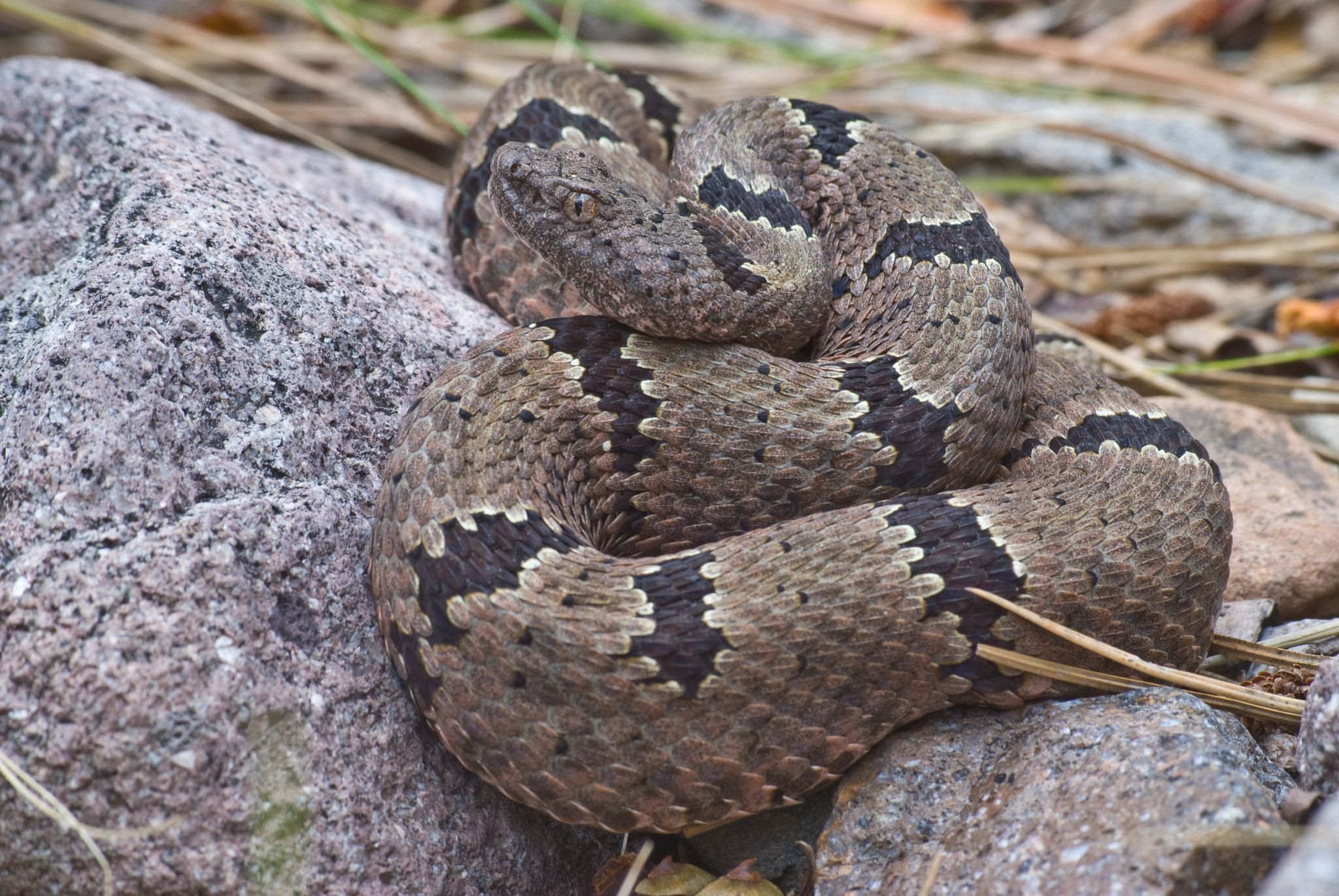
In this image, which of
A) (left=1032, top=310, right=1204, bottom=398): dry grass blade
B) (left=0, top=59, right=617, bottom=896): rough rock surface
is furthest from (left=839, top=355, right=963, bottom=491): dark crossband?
(left=1032, top=310, right=1204, bottom=398): dry grass blade

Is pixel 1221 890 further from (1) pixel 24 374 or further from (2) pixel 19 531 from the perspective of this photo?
(1) pixel 24 374

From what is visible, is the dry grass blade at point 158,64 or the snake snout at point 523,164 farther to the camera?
the dry grass blade at point 158,64

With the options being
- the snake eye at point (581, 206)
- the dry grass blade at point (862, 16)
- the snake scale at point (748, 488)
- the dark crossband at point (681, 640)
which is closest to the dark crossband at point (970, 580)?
the snake scale at point (748, 488)

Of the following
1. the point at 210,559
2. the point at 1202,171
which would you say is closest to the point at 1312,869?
the point at 210,559

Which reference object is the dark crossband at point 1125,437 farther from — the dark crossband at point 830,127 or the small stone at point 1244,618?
the dark crossband at point 830,127

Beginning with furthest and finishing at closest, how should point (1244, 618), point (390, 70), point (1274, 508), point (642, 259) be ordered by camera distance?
point (390, 70) → point (1274, 508) → point (1244, 618) → point (642, 259)

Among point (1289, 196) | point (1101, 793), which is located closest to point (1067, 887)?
point (1101, 793)

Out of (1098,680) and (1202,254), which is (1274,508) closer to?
(1098,680)
